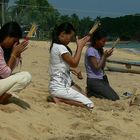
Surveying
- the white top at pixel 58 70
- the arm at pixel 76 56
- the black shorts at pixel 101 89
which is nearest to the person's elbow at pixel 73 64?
the arm at pixel 76 56

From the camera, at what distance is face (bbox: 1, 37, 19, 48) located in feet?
18.8

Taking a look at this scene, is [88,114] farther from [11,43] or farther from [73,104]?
[11,43]

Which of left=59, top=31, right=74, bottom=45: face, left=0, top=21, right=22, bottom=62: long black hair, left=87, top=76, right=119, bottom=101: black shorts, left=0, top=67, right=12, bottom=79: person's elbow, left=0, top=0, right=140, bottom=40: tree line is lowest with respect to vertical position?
left=0, top=0, right=140, bottom=40: tree line

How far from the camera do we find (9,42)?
5.75 meters

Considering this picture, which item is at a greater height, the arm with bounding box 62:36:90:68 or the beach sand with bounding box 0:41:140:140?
the arm with bounding box 62:36:90:68

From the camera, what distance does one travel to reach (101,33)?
7785 millimetres

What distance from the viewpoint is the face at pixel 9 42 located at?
574 centimetres

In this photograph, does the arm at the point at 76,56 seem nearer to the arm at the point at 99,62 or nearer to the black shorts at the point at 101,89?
the arm at the point at 99,62

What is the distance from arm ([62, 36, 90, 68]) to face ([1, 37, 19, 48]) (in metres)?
0.94

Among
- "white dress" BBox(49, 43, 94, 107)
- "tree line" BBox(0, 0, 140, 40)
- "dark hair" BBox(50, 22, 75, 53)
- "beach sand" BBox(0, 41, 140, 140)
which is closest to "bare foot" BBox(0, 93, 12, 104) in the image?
"beach sand" BBox(0, 41, 140, 140)

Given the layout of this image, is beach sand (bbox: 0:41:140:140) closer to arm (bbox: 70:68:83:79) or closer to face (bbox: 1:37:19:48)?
arm (bbox: 70:68:83:79)

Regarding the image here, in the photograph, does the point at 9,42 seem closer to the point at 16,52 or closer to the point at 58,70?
the point at 16,52

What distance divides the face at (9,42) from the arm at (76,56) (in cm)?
94

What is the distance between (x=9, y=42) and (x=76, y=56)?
1.07m
